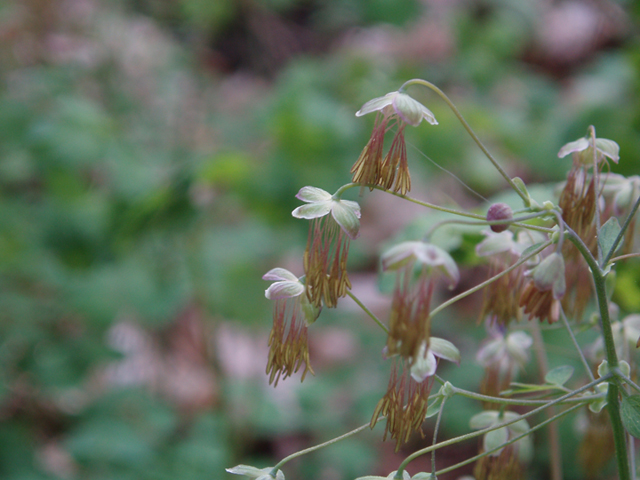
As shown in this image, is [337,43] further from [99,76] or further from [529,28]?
[99,76]

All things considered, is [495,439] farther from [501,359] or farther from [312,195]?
[312,195]

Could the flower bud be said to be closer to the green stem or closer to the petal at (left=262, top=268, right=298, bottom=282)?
the green stem

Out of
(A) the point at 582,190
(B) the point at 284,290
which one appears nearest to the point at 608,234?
(A) the point at 582,190

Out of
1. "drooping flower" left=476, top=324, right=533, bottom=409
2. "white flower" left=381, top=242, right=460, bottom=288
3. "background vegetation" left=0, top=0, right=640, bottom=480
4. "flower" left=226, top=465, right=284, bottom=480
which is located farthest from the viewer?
"background vegetation" left=0, top=0, right=640, bottom=480

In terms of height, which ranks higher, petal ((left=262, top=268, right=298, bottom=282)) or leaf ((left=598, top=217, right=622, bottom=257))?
leaf ((left=598, top=217, right=622, bottom=257))

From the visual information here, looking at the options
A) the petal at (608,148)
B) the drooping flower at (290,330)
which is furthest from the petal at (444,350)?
the petal at (608,148)

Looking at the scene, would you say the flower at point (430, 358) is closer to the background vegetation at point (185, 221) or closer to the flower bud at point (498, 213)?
the flower bud at point (498, 213)

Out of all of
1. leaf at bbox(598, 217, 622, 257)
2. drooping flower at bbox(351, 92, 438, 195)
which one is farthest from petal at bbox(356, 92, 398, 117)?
leaf at bbox(598, 217, 622, 257)
